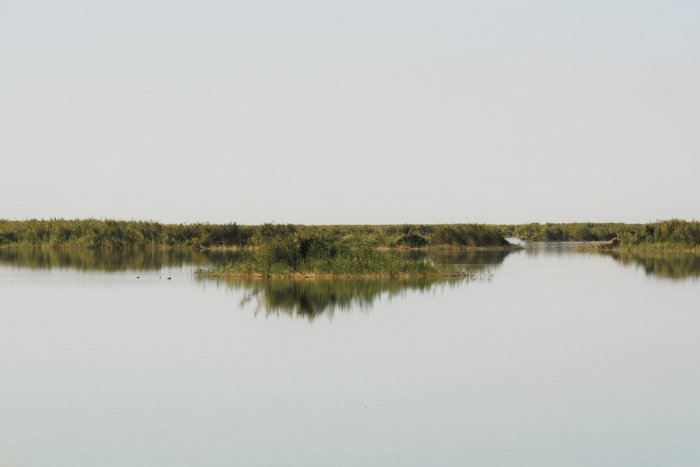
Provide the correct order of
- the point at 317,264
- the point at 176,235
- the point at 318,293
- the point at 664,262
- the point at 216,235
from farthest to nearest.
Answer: the point at 176,235
the point at 216,235
the point at 664,262
the point at 317,264
the point at 318,293

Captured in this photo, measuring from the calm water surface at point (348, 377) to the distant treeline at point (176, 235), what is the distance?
2911 cm

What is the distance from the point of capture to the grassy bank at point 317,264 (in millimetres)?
31016

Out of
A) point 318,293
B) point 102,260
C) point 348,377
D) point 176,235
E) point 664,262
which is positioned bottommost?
point 348,377

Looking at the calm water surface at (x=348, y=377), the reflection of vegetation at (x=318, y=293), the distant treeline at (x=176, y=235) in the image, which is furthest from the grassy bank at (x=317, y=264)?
the distant treeline at (x=176, y=235)

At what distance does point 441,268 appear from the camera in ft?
110

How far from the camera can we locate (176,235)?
2438 inches

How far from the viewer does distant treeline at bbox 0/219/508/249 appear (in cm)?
5803

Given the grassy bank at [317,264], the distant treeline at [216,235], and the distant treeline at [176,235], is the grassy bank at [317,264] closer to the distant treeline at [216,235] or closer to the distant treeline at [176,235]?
the distant treeline at [216,235]

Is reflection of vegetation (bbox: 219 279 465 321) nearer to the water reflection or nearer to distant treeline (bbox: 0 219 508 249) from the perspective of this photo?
the water reflection

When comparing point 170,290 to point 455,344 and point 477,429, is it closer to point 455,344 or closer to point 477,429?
point 455,344

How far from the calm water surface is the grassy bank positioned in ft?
7.28

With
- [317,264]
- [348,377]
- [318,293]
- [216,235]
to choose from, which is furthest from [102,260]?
[348,377]

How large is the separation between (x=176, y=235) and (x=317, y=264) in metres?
32.3

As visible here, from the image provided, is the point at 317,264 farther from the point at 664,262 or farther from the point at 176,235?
the point at 176,235
